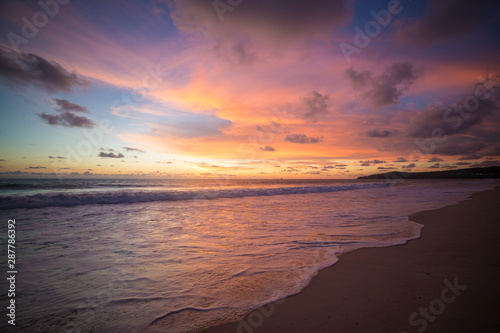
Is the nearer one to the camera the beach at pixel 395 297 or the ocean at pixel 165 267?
the beach at pixel 395 297

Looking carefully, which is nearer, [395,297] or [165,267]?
[395,297]

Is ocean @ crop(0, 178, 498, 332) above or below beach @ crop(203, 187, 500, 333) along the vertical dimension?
below

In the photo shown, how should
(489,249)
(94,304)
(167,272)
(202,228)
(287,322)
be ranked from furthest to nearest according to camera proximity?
1. (202,228)
2. (489,249)
3. (167,272)
4. (94,304)
5. (287,322)

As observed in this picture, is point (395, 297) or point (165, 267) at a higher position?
point (395, 297)

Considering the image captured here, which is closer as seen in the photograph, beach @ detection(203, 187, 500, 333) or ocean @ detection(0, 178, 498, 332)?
beach @ detection(203, 187, 500, 333)

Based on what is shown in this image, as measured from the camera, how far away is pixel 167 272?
4.36 m

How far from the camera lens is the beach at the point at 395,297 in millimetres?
2732

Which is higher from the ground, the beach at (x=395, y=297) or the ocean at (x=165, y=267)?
the beach at (x=395, y=297)

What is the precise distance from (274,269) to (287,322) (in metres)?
1.65

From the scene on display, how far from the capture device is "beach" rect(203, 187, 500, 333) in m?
2.73

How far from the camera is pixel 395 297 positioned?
10.8 feet

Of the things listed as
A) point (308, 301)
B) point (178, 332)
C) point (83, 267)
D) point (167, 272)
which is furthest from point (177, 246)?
point (308, 301)

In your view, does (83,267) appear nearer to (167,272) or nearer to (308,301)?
(167,272)

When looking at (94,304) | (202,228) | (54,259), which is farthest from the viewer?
(202,228)
